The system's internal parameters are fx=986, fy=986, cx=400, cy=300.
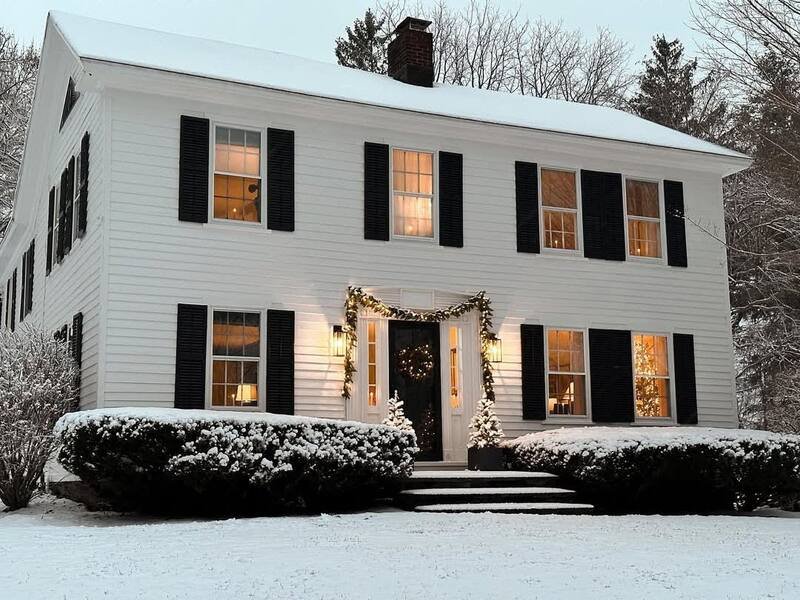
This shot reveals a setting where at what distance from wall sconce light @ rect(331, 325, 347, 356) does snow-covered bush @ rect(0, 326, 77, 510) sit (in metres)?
3.56

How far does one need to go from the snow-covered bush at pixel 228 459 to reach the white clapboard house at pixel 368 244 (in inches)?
69.3

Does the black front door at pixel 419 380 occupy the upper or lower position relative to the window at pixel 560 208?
lower

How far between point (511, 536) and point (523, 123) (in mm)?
7734

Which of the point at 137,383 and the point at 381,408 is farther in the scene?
the point at 381,408

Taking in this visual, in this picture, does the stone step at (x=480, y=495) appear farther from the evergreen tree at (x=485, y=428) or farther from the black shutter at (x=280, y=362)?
the black shutter at (x=280, y=362)

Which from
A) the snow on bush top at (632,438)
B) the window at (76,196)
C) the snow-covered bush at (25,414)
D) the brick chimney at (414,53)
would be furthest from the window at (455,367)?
the window at (76,196)

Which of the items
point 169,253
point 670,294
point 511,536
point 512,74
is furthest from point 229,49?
point 512,74

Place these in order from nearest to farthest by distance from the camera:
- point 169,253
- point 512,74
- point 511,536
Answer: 1. point 511,536
2. point 169,253
3. point 512,74

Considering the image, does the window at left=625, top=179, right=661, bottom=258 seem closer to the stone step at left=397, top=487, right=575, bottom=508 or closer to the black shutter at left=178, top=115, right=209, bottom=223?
the stone step at left=397, top=487, right=575, bottom=508

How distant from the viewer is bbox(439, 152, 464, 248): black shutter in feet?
47.9

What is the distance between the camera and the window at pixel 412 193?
14523 millimetres

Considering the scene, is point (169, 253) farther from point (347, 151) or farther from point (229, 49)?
point (229, 49)

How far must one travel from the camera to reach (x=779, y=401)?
1938 cm

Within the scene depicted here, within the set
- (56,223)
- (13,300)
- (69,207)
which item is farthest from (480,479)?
(13,300)
